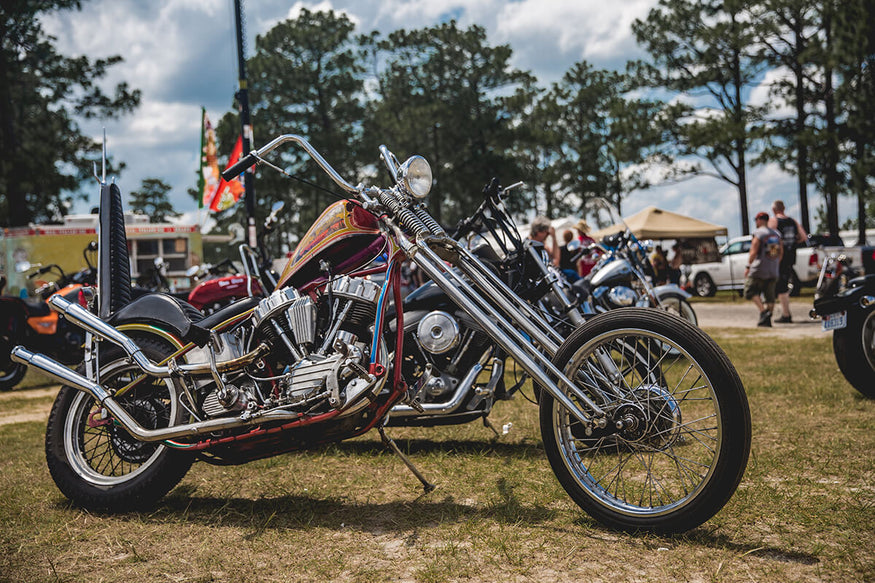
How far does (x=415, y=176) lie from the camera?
3158 mm

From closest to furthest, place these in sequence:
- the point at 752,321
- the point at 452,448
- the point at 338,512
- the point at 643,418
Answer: the point at 643,418 < the point at 338,512 < the point at 452,448 < the point at 752,321

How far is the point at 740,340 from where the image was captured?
29.7 feet

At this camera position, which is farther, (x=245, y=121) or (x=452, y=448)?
(x=245, y=121)

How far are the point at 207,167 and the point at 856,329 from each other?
37.8ft

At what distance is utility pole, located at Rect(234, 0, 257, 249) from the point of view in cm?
1199

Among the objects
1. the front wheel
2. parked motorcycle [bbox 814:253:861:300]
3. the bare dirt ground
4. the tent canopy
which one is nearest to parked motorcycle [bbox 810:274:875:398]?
the front wheel

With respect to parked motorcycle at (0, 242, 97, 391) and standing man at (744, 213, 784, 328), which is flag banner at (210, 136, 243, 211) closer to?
parked motorcycle at (0, 242, 97, 391)


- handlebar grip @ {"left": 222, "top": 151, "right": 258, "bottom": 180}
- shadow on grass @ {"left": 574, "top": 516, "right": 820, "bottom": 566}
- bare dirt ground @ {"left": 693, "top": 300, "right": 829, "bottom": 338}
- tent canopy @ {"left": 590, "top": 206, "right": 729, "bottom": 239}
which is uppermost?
tent canopy @ {"left": 590, "top": 206, "right": 729, "bottom": 239}

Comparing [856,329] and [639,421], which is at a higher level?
[856,329]

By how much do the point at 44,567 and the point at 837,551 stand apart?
2901 mm

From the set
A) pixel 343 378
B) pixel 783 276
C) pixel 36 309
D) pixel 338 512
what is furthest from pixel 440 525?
pixel 783 276

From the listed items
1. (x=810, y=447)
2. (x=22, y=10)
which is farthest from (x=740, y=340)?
(x=22, y=10)

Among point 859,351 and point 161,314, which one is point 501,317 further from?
point 859,351

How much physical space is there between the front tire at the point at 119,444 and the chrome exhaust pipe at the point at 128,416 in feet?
0.33
